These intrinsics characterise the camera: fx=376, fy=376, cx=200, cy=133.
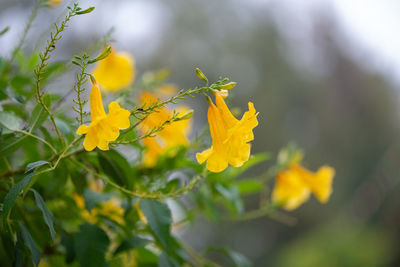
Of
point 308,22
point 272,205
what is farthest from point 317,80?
point 272,205

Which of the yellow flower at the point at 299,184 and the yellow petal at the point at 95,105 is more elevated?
the yellow petal at the point at 95,105

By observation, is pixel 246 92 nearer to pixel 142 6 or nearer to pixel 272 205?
pixel 142 6

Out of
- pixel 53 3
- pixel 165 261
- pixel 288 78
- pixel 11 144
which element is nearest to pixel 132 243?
pixel 165 261

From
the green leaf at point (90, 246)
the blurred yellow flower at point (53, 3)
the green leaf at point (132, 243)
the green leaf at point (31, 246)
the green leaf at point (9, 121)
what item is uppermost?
the blurred yellow flower at point (53, 3)

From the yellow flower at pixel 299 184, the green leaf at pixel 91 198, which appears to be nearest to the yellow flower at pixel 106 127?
the green leaf at pixel 91 198

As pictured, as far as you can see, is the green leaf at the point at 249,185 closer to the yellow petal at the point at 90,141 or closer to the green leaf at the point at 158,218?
the green leaf at the point at 158,218

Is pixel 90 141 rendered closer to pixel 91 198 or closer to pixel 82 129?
pixel 82 129

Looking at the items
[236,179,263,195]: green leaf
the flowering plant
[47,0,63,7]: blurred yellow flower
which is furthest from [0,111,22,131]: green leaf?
[236,179,263,195]: green leaf
